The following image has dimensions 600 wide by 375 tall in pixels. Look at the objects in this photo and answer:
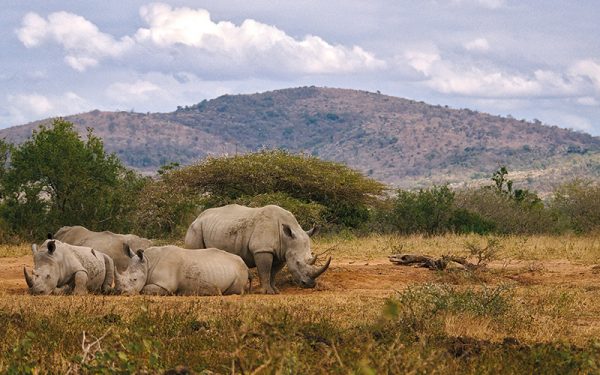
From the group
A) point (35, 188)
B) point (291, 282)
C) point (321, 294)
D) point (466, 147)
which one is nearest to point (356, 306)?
point (321, 294)

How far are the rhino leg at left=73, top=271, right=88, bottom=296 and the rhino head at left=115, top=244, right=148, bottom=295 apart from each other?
485 millimetres

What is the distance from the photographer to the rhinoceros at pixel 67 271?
12.8m

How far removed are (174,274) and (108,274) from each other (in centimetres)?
129

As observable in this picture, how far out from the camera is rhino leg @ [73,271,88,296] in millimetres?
13180

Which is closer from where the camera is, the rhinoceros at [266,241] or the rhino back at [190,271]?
the rhino back at [190,271]

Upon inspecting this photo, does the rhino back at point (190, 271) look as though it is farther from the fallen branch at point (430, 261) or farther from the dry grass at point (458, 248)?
Answer: the dry grass at point (458, 248)

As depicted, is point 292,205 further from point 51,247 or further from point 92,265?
point 51,247

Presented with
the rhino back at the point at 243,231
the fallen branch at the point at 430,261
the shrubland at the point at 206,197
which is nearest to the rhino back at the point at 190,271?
the rhino back at the point at 243,231

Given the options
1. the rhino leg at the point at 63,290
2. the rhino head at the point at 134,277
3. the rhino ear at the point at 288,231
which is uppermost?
the rhino ear at the point at 288,231

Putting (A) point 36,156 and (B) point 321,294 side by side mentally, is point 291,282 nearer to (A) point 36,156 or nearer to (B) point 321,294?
(B) point 321,294

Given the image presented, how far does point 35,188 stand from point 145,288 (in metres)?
12.5

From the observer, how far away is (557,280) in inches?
624

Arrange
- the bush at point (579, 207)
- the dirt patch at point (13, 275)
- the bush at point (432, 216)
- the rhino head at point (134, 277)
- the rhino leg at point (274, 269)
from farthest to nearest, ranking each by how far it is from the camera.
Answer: the bush at point (579, 207) < the bush at point (432, 216) < the rhino leg at point (274, 269) < the dirt patch at point (13, 275) < the rhino head at point (134, 277)

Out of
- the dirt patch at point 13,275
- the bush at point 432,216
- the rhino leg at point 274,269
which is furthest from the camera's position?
the bush at point 432,216
